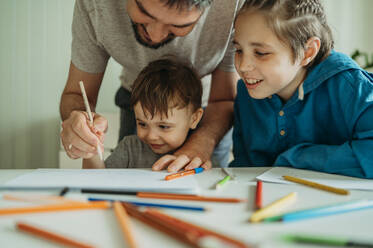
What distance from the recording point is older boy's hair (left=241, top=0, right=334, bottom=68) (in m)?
0.83

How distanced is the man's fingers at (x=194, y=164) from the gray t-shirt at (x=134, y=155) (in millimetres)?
269

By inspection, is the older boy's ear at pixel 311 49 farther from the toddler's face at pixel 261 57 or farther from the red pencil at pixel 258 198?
the red pencil at pixel 258 198

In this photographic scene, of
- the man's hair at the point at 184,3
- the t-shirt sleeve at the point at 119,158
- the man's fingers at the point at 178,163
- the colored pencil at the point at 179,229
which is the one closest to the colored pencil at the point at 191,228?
the colored pencil at the point at 179,229

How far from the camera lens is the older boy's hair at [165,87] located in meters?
0.94

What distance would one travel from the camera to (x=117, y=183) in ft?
1.98

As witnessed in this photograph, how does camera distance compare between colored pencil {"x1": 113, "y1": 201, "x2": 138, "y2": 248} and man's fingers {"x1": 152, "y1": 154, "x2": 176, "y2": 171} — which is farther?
man's fingers {"x1": 152, "y1": 154, "x2": 176, "y2": 171}

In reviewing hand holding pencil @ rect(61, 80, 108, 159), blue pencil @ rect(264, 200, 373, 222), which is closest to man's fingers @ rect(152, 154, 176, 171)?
hand holding pencil @ rect(61, 80, 108, 159)

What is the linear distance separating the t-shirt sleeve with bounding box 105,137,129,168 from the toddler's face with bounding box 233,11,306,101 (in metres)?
0.40

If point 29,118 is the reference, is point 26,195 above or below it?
above

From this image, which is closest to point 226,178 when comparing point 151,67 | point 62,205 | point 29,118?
point 62,205

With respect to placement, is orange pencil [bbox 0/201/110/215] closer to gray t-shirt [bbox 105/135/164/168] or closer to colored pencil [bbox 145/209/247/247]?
colored pencil [bbox 145/209/247/247]

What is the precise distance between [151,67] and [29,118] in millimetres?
1561

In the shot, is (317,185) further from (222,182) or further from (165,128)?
(165,128)

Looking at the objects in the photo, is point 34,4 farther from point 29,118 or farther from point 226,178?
point 226,178
